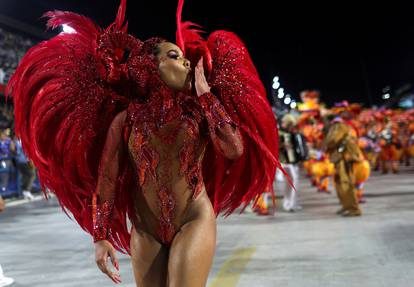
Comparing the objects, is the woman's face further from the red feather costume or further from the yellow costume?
the yellow costume

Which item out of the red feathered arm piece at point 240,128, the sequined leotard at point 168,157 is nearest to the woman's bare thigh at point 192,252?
the sequined leotard at point 168,157

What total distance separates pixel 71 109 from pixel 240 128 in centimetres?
98

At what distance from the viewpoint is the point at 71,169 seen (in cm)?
327

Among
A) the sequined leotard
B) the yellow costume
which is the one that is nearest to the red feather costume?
the sequined leotard

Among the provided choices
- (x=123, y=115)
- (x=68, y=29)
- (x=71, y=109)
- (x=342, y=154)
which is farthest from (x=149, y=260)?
(x=342, y=154)

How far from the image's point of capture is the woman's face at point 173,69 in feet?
9.55

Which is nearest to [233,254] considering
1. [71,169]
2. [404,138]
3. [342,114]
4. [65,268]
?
[65,268]

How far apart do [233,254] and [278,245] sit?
728 millimetres

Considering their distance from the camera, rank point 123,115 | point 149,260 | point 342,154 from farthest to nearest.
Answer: point 342,154, point 123,115, point 149,260

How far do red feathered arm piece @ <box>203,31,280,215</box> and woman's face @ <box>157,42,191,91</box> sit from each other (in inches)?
9.4

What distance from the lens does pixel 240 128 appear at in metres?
3.24

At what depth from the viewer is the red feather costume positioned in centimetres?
287

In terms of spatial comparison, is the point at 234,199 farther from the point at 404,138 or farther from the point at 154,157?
the point at 404,138

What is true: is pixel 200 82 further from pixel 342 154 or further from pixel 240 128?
pixel 342 154
